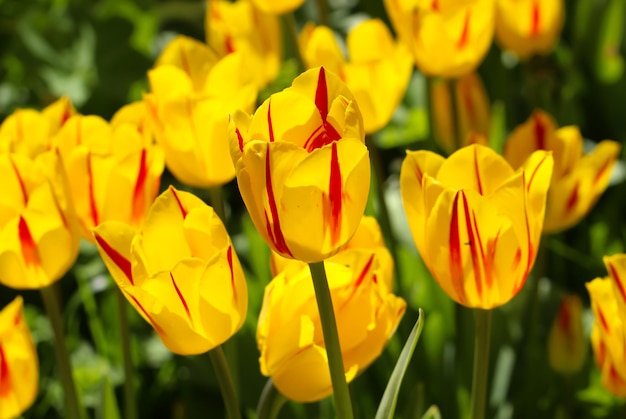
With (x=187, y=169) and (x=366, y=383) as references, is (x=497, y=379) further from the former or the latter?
(x=187, y=169)

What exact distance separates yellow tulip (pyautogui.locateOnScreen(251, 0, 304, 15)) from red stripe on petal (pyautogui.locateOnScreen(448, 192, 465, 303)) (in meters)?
0.69

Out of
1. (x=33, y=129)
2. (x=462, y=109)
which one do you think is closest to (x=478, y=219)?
(x=33, y=129)

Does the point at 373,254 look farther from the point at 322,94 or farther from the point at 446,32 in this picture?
the point at 446,32

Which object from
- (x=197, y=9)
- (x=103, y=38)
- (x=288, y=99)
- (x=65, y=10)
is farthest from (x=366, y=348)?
(x=65, y=10)

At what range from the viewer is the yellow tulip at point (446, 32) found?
3.93 ft

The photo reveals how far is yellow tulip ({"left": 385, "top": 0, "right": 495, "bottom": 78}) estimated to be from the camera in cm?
120

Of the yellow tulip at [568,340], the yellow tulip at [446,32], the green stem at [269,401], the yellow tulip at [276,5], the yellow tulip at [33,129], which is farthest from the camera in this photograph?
the yellow tulip at [276,5]

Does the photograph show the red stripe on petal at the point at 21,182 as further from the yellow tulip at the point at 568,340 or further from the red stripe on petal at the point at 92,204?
the yellow tulip at the point at 568,340

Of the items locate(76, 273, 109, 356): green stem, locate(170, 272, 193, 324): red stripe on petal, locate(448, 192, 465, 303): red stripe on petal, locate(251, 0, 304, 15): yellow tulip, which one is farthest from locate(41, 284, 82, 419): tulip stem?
locate(251, 0, 304, 15): yellow tulip

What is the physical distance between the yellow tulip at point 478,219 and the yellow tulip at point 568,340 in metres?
0.34

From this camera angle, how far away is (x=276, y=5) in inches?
53.9

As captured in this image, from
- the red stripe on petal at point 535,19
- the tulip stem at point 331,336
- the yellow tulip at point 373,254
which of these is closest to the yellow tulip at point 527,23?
the red stripe on petal at point 535,19

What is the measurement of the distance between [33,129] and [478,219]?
47cm

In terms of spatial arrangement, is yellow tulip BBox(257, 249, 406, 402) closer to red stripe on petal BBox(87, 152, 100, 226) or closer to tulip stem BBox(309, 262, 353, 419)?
tulip stem BBox(309, 262, 353, 419)
